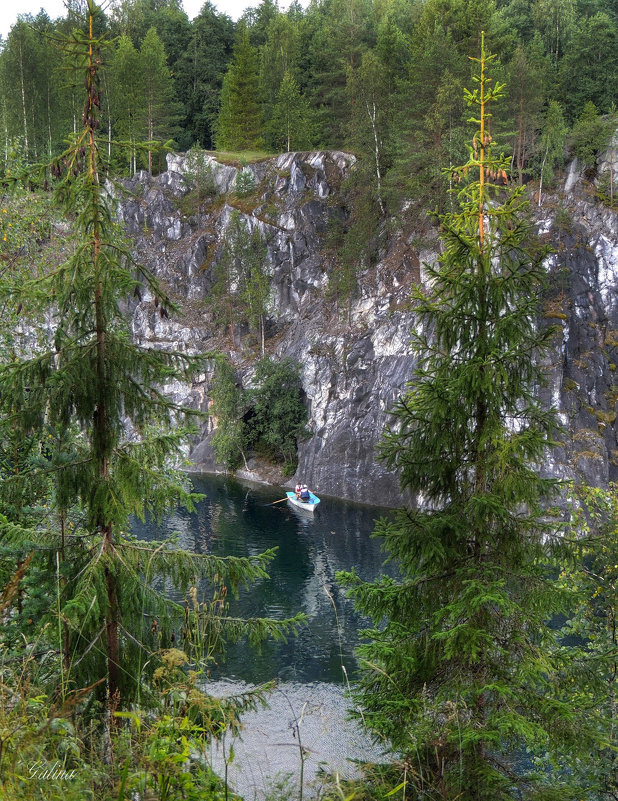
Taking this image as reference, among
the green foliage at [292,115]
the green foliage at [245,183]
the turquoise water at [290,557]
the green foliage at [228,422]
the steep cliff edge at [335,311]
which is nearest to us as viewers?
the turquoise water at [290,557]

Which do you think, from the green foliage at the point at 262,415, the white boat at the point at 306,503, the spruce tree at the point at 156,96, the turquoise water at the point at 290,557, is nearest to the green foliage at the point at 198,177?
the spruce tree at the point at 156,96

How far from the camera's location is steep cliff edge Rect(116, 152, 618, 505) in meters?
38.3

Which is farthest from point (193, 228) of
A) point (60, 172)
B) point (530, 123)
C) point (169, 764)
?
point (169, 764)

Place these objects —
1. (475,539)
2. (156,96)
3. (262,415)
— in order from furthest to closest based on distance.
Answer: (156,96) → (262,415) → (475,539)

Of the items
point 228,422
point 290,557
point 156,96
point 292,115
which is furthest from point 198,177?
point 290,557

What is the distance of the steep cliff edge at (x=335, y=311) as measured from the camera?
126ft

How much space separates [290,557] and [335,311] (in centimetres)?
2261

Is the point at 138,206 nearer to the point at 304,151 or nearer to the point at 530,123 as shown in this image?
the point at 304,151

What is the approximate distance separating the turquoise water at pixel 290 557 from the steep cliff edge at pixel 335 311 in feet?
14.4

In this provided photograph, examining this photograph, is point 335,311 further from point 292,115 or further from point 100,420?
point 100,420

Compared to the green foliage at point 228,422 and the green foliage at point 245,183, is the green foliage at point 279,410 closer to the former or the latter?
the green foliage at point 228,422

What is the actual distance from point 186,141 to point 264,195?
17979mm

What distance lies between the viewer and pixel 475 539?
9.70m

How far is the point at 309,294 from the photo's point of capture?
5497 centimetres
